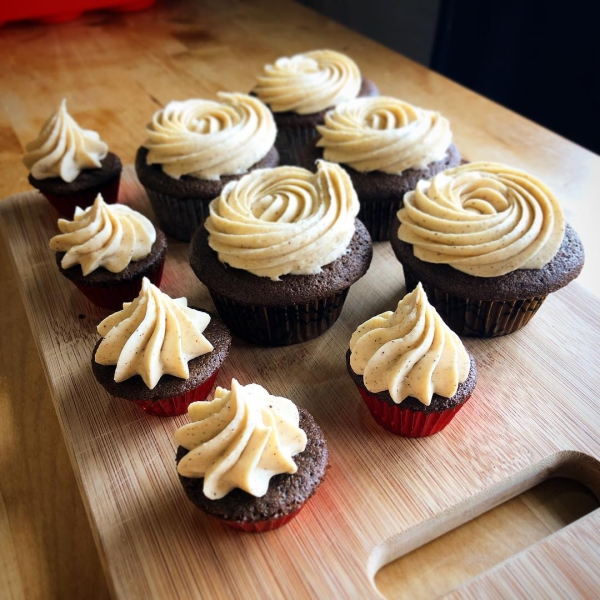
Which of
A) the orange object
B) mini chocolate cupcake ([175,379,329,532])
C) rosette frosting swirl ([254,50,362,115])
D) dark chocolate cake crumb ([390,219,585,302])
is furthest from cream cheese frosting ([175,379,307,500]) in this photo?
the orange object

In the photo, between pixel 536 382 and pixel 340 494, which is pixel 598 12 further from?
pixel 340 494

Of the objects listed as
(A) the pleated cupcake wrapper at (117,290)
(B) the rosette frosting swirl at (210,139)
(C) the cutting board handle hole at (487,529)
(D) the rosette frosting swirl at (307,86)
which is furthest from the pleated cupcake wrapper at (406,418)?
(D) the rosette frosting swirl at (307,86)

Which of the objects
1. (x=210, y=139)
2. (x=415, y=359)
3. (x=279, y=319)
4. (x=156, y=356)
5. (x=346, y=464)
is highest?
(x=210, y=139)

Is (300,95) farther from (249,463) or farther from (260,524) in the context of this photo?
(260,524)

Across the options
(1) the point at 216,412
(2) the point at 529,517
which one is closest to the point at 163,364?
(1) the point at 216,412

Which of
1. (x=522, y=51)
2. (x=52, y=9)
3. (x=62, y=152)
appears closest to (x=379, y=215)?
(x=62, y=152)

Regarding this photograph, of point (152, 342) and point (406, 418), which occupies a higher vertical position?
point (152, 342)

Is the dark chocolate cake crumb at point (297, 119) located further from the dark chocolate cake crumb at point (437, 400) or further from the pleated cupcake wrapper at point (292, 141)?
the dark chocolate cake crumb at point (437, 400)
